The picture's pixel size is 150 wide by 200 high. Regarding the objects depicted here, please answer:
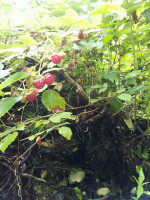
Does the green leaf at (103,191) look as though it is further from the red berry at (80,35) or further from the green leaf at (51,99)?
the red berry at (80,35)

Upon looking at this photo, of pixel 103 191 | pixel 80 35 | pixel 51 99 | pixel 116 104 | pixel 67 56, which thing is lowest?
pixel 103 191

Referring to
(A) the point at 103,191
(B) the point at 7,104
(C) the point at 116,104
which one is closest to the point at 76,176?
(A) the point at 103,191

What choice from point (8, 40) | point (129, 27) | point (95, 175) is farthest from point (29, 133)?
point (129, 27)

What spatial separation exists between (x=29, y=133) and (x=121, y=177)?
0.60 meters

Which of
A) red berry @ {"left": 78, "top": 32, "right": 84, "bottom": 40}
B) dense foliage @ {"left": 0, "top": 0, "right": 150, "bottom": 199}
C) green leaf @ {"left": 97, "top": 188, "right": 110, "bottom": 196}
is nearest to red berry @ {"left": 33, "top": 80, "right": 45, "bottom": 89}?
dense foliage @ {"left": 0, "top": 0, "right": 150, "bottom": 199}

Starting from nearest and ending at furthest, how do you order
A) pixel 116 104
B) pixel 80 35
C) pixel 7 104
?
1. pixel 7 104
2. pixel 80 35
3. pixel 116 104

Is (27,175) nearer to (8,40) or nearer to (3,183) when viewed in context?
(3,183)

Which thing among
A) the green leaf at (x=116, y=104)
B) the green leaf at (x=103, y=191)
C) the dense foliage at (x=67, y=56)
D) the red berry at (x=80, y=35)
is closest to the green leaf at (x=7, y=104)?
the dense foliage at (x=67, y=56)

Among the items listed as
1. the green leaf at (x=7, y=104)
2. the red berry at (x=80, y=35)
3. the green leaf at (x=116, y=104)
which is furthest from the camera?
the green leaf at (x=116, y=104)

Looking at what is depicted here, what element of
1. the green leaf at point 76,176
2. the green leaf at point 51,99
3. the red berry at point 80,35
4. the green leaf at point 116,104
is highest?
the red berry at point 80,35

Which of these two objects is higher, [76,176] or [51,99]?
[51,99]

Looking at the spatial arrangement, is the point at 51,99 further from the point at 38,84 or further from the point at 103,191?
the point at 103,191

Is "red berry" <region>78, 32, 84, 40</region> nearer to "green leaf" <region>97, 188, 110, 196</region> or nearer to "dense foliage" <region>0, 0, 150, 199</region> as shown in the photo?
"dense foliage" <region>0, 0, 150, 199</region>

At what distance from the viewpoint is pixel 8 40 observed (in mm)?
1272
